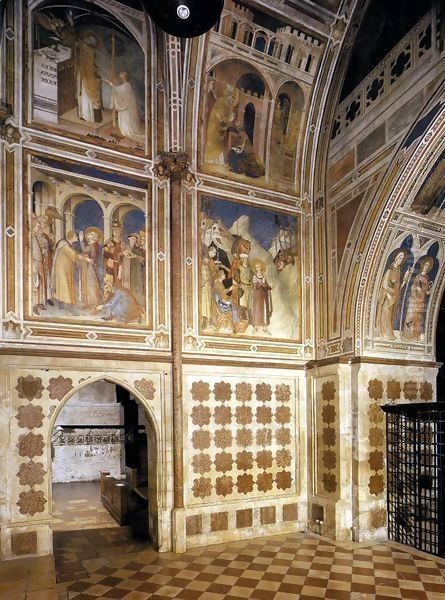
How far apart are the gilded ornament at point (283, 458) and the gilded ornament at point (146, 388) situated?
285 cm

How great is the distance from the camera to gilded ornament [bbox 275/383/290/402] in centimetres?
1030

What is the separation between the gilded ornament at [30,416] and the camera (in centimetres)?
803

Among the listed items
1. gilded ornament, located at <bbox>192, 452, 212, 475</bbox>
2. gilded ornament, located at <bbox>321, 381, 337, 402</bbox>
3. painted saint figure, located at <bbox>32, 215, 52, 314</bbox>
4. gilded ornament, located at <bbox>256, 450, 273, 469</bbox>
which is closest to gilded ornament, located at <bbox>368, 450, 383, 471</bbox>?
gilded ornament, located at <bbox>321, 381, 337, 402</bbox>

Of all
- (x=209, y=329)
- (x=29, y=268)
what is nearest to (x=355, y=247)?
(x=209, y=329)

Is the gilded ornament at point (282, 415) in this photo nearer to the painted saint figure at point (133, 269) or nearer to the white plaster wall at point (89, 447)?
the painted saint figure at point (133, 269)

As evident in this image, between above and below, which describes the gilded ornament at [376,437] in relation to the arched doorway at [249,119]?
below

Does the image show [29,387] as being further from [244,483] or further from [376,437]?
[376,437]

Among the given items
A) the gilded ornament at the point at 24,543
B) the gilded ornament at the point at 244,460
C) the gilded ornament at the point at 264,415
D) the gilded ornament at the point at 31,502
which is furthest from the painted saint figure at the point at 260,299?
the gilded ornament at the point at 24,543

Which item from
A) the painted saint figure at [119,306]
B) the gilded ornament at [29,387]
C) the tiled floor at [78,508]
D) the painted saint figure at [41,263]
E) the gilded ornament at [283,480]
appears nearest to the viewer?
the gilded ornament at [29,387]

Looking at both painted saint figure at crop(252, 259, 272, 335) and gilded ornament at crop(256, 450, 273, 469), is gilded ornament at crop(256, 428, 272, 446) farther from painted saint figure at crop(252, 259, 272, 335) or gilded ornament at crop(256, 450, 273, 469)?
painted saint figure at crop(252, 259, 272, 335)

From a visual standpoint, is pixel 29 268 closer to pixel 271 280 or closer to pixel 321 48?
pixel 271 280

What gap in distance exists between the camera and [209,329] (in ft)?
32.1

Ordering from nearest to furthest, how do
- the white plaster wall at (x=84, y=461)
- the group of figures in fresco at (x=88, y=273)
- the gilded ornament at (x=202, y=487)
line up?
the group of figures in fresco at (x=88, y=273)
the gilded ornament at (x=202, y=487)
the white plaster wall at (x=84, y=461)

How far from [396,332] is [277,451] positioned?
10.8ft
